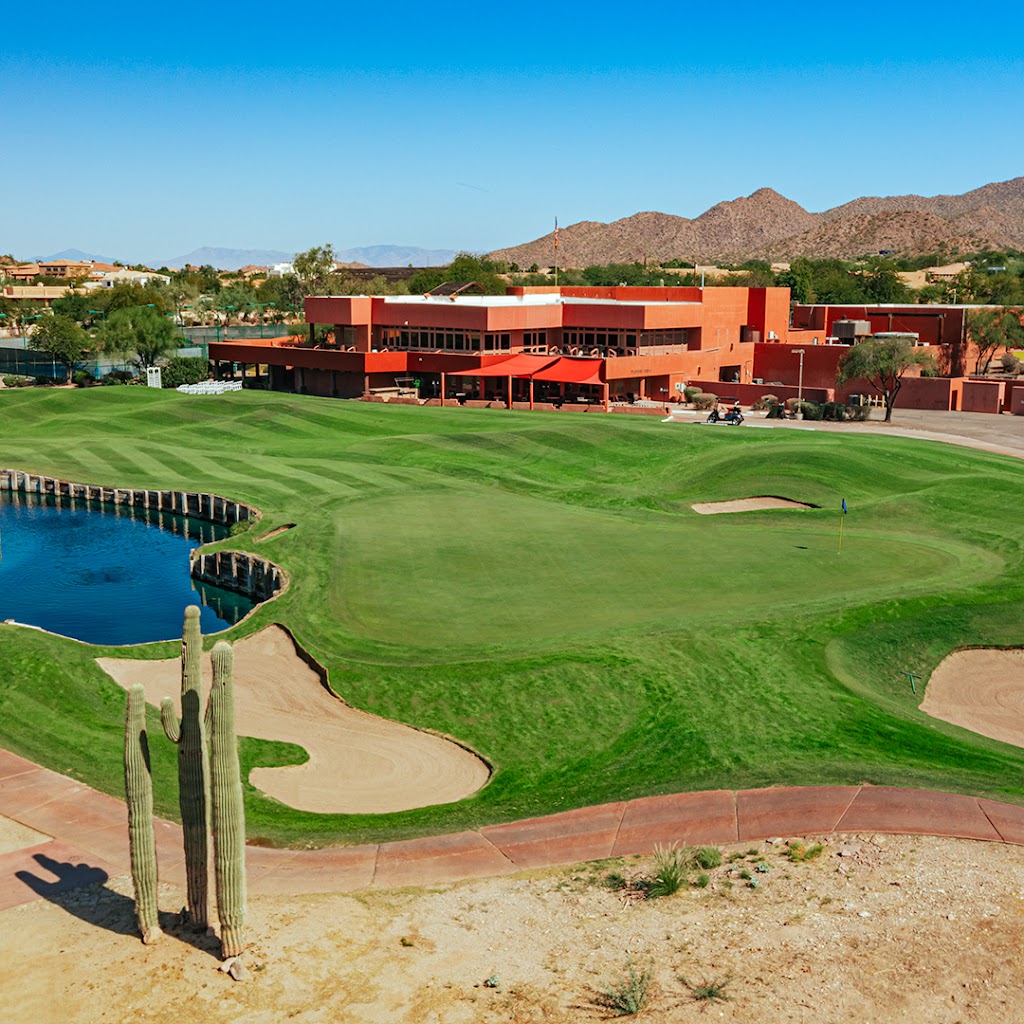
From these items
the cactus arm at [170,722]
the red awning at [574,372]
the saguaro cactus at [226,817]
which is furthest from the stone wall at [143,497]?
the saguaro cactus at [226,817]

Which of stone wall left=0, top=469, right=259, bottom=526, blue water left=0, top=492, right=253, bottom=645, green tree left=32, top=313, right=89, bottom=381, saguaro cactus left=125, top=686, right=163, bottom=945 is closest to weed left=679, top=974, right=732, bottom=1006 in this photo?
saguaro cactus left=125, top=686, right=163, bottom=945

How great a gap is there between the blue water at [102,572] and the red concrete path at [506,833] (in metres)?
18.2

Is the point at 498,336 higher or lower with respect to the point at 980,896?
higher

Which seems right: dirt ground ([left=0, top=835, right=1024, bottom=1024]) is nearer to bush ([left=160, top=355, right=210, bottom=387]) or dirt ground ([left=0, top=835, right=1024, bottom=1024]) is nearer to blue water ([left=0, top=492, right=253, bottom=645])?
blue water ([left=0, top=492, right=253, bottom=645])

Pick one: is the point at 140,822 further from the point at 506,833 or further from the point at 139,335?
the point at 139,335

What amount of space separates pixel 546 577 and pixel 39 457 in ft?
136

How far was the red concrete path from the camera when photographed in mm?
19656

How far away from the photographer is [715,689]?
29062mm

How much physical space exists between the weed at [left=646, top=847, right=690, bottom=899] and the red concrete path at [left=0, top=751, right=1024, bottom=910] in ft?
5.25

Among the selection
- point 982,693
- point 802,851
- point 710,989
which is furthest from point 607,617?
point 710,989

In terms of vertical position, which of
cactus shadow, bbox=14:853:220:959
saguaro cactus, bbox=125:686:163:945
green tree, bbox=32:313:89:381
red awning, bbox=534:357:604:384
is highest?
green tree, bbox=32:313:89:381

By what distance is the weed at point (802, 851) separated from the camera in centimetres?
1923

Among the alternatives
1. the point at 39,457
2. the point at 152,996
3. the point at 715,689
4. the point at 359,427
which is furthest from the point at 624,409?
the point at 152,996

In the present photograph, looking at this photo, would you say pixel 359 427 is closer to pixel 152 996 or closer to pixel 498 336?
pixel 498 336
